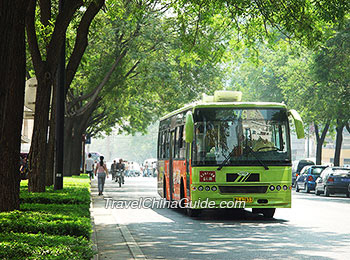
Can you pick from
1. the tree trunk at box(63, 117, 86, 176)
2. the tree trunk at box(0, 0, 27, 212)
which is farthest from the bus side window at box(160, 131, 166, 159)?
the tree trunk at box(63, 117, 86, 176)

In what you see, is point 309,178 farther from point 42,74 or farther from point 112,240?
point 112,240

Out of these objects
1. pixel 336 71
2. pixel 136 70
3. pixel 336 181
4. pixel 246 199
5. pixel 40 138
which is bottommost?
pixel 246 199

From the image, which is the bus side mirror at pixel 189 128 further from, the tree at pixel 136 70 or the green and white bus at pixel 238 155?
the tree at pixel 136 70

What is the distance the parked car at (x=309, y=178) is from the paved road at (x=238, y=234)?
2112 centimetres

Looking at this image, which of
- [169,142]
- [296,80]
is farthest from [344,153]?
[169,142]

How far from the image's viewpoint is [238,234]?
49.2 ft

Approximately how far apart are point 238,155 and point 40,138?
185 inches

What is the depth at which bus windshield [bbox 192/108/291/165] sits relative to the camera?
713 inches

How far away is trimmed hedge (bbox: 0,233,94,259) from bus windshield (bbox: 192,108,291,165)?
8.89 m

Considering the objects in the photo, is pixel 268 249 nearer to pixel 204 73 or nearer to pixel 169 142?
pixel 169 142

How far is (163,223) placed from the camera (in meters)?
17.9

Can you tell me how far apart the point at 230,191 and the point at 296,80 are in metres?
31.8

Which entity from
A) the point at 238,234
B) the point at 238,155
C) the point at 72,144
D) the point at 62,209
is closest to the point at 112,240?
the point at 62,209

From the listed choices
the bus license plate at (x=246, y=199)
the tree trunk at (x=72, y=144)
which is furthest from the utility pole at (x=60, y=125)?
the tree trunk at (x=72, y=144)
